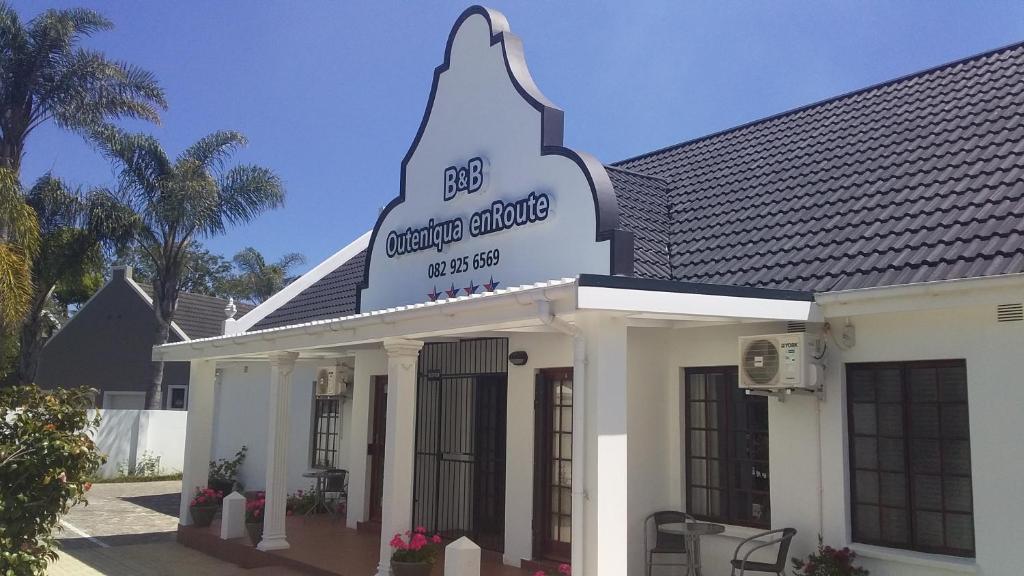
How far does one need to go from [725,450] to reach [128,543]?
9482 mm

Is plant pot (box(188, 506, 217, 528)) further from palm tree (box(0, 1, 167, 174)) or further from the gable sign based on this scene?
palm tree (box(0, 1, 167, 174))

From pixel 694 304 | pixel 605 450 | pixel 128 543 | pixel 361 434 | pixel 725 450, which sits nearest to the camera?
pixel 605 450

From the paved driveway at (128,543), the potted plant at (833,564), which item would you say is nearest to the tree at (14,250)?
the paved driveway at (128,543)

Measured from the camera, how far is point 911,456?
7199 mm

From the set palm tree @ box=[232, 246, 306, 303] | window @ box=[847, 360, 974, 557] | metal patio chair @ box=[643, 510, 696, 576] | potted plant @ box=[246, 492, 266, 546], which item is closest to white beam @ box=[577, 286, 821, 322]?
window @ box=[847, 360, 974, 557]

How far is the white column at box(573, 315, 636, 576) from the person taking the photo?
629cm

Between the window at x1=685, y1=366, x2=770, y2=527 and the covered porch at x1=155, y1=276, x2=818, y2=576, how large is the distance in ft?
0.66

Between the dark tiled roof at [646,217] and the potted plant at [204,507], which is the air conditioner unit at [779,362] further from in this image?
the potted plant at [204,507]

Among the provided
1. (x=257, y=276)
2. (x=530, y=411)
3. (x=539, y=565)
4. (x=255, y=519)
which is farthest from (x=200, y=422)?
(x=257, y=276)

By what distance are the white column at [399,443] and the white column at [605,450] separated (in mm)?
3107

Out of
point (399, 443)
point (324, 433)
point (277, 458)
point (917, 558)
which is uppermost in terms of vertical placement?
point (399, 443)

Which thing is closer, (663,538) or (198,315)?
(663,538)

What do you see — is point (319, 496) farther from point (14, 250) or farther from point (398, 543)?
point (14, 250)

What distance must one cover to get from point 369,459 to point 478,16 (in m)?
6.94
